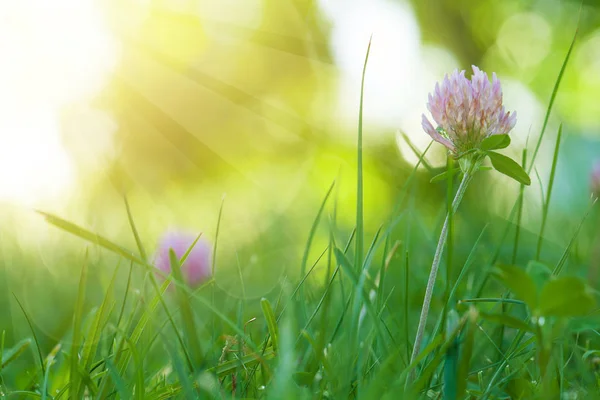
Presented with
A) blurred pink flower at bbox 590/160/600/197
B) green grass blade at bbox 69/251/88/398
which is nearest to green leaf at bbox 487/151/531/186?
green grass blade at bbox 69/251/88/398

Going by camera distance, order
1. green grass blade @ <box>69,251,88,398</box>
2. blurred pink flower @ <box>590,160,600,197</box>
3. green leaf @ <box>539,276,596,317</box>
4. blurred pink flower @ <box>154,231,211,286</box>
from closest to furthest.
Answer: green leaf @ <box>539,276,596,317</box>
green grass blade @ <box>69,251,88,398</box>
blurred pink flower @ <box>154,231,211,286</box>
blurred pink flower @ <box>590,160,600,197</box>

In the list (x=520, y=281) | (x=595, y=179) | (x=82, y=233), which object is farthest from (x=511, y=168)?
(x=595, y=179)

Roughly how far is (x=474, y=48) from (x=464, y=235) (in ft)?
15.5

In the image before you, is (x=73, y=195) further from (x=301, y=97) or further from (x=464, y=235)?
(x=301, y=97)

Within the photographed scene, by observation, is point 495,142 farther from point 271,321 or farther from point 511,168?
point 271,321

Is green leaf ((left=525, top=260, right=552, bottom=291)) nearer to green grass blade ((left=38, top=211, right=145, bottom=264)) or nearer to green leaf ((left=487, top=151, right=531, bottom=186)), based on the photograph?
green leaf ((left=487, top=151, right=531, bottom=186))

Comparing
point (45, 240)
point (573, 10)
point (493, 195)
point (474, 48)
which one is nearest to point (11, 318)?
point (45, 240)

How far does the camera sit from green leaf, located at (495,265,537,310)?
43 centimetres

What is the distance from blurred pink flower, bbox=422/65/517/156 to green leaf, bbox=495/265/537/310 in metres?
0.17

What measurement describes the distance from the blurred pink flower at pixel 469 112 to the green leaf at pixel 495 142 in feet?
0.05

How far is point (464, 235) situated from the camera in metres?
1.91

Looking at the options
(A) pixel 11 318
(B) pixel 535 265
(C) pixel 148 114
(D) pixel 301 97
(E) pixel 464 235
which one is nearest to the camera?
(B) pixel 535 265

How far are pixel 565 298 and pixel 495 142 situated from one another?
18 cm

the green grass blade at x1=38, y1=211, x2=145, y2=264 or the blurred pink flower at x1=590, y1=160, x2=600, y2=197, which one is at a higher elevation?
the blurred pink flower at x1=590, y1=160, x2=600, y2=197
